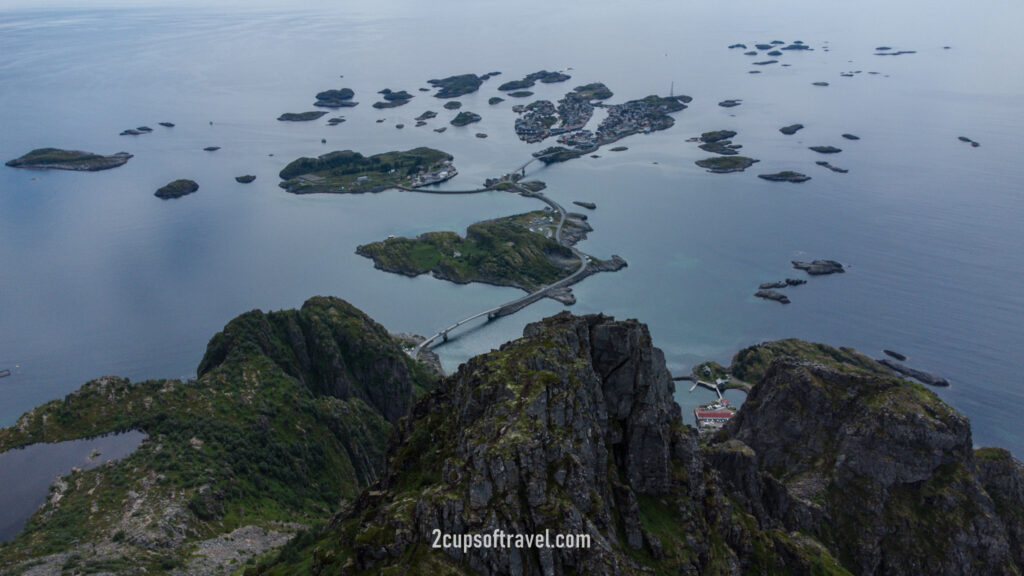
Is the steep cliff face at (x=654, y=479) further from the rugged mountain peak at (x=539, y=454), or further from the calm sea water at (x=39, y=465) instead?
the calm sea water at (x=39, y=465)

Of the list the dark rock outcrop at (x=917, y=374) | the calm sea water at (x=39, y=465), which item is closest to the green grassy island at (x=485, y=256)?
the dark rock outcrop at (x=917, y=374)

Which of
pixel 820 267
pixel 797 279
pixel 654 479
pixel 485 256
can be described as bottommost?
pixel 797 279

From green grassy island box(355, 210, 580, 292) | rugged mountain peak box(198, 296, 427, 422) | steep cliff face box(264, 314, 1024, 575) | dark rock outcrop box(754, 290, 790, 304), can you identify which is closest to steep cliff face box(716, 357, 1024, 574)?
steep cliff face box(264, 314, 1024, 575)

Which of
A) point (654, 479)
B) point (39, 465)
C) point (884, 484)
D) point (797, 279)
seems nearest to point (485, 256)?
point (797, 279)

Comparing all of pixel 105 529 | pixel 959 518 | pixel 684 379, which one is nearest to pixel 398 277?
pixel 684 379

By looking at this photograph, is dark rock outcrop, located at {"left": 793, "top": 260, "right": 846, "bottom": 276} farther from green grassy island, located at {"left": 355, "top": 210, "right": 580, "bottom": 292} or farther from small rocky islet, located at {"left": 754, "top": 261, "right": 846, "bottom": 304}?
green grassy island, located at {"left": 355, "top": 210, "right": 580, "bottom": 292}

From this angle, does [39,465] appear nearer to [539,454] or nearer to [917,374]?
[539,454]
